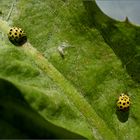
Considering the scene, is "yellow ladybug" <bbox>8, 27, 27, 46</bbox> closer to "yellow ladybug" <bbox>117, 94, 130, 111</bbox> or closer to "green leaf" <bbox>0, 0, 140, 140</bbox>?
"green leaf" <bbox>0, 0, 140, 140</bbox>

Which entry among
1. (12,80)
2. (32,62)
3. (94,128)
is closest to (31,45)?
(32,62)

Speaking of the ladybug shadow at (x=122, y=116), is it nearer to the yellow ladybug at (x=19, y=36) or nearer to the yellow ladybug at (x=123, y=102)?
the yellow ladybug at (x=123, y=102)

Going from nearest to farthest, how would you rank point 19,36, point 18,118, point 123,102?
point 18,118, point 19,36, point 123,102

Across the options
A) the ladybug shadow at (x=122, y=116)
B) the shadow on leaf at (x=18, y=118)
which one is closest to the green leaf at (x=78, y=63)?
the ladybug shadow at (x=122, y=116)

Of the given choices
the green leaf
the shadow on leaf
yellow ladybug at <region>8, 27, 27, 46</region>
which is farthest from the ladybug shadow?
yellow ladybug at <region>8, 27, 27, 46</region>

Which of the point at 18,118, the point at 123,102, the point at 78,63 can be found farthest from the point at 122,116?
the point at 18,118

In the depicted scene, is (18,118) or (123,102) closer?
(18,118)

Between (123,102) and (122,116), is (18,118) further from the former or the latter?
(122,116)
